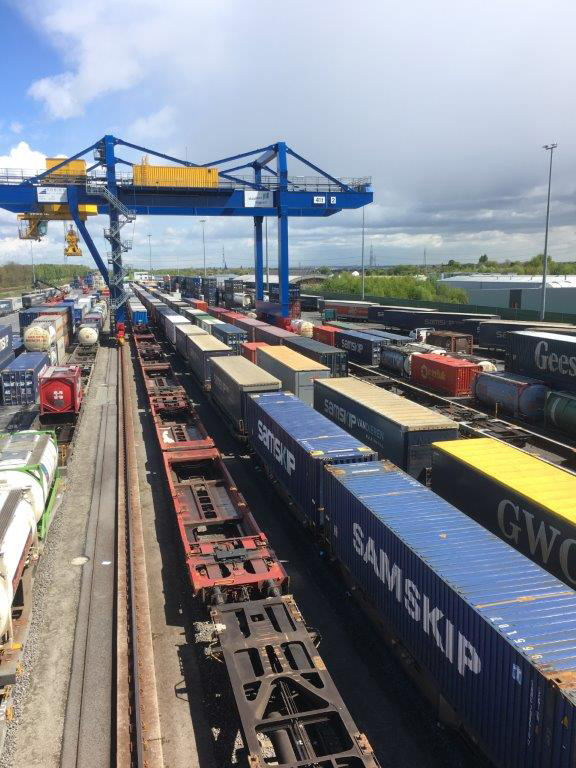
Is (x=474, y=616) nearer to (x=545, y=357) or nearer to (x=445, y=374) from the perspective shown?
(x=545, y=357)

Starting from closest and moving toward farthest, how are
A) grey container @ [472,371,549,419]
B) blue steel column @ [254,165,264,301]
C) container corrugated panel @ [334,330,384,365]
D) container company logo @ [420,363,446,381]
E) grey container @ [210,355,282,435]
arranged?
grey container @ [210,355,282,435] < grey container @ [472,371,549,419] < container company logo @ [420,363,446,381] < container corrugated panel @ [334,330,384,365] < blue steel column @ [254,165,264,301]

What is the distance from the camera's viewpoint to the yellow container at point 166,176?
54062mm

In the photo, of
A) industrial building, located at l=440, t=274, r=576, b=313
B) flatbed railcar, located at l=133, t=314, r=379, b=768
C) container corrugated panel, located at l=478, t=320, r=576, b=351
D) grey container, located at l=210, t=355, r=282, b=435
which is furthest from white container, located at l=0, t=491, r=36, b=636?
industrial building, located at l=440, t=274, r=576, b=313

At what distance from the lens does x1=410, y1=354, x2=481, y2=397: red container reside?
121 feet

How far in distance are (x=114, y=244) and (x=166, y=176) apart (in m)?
8.99

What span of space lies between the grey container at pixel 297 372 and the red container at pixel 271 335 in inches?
380

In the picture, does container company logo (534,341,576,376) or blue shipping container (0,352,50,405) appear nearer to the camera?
container company logo (534,341,576,376)

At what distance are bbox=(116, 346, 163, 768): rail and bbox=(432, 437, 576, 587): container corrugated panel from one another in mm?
9207

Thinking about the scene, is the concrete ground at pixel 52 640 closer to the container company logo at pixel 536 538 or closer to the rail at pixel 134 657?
the rail at pixel 134 657

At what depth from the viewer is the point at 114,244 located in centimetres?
5803

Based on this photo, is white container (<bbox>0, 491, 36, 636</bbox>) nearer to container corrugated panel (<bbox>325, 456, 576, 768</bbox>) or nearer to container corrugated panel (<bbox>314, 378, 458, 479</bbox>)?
container corrugated panel (<bbox>325, 456, 576, 768</bbox>)

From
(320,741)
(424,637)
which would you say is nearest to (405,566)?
(424,637)

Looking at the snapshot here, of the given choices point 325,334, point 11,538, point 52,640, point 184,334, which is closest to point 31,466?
point 11,538

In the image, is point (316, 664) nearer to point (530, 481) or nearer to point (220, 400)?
point (530, 481)
